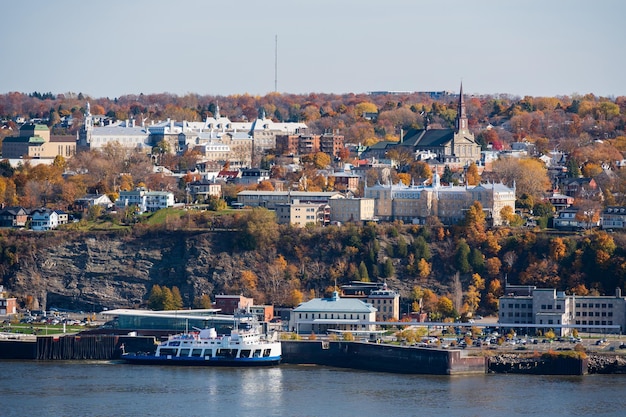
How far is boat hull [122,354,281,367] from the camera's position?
167ft

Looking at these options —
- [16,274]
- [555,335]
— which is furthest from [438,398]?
[16,274]

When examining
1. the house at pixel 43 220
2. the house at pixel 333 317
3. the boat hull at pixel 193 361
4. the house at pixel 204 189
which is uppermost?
the house at pixel 204 189

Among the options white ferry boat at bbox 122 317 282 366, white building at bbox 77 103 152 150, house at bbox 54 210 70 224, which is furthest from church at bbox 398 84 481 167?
white ferry boat at bbox 122 317 282 366

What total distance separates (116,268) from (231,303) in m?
7.30

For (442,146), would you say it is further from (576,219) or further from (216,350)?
(216,350)

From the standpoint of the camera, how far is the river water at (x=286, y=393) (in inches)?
1684

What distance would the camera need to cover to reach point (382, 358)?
164ft

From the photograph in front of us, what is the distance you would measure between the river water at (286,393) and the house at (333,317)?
3.71 m

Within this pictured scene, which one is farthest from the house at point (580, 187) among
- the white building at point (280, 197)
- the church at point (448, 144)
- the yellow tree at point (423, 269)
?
the yellow tree at point (423, 269)

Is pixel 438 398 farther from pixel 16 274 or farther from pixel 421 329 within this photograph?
pixel 16 274

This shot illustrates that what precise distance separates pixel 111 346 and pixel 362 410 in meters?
11.8

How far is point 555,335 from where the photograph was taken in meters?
53.3

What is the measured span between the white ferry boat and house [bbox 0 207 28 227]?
54.0 feet

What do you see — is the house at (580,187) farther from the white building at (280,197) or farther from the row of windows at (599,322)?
the row of windows at (599,322)
